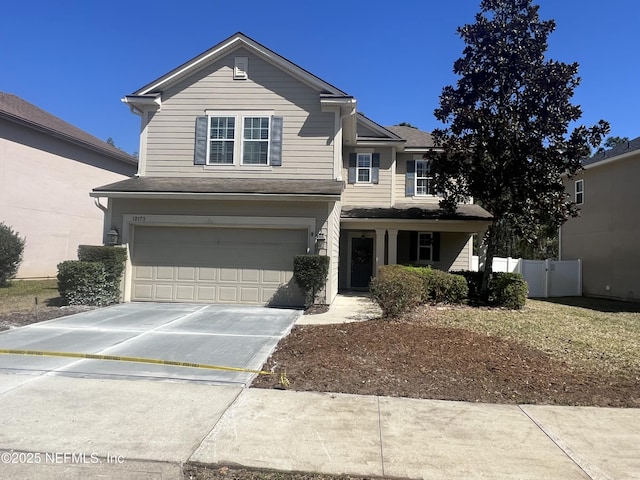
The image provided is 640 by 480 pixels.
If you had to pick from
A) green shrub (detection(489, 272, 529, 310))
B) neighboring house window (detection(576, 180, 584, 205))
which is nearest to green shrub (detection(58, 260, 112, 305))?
green shrub (detection(489, 272, 529, 310))

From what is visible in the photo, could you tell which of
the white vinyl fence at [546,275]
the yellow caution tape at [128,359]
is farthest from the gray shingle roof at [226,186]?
the white vinyl fence at [546,275]

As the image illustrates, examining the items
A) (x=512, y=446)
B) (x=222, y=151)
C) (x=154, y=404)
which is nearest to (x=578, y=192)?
(x=222, y=151)

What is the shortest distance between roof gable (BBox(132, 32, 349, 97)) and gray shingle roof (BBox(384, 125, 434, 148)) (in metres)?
6.11

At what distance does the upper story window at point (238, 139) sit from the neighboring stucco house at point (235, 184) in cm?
3

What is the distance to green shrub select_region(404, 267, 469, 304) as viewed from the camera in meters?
13.0

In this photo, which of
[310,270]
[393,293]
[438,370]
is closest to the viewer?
[438,370]

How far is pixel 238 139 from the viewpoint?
13.6m

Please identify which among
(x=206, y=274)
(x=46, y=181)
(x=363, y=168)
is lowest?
(x=206, y=274)

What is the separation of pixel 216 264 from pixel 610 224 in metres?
16.4

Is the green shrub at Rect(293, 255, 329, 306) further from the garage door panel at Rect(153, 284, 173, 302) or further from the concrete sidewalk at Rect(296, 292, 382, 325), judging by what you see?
the garage door panel at Rect(153, 284, 173, 302)

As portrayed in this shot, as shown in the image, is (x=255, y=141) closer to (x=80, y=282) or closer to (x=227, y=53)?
(x=227, y=53)

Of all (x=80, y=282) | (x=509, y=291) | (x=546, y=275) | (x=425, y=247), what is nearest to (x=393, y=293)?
(x=509, y=291)

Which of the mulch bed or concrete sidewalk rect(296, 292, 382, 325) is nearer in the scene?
the mulch bed

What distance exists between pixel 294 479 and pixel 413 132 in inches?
747
